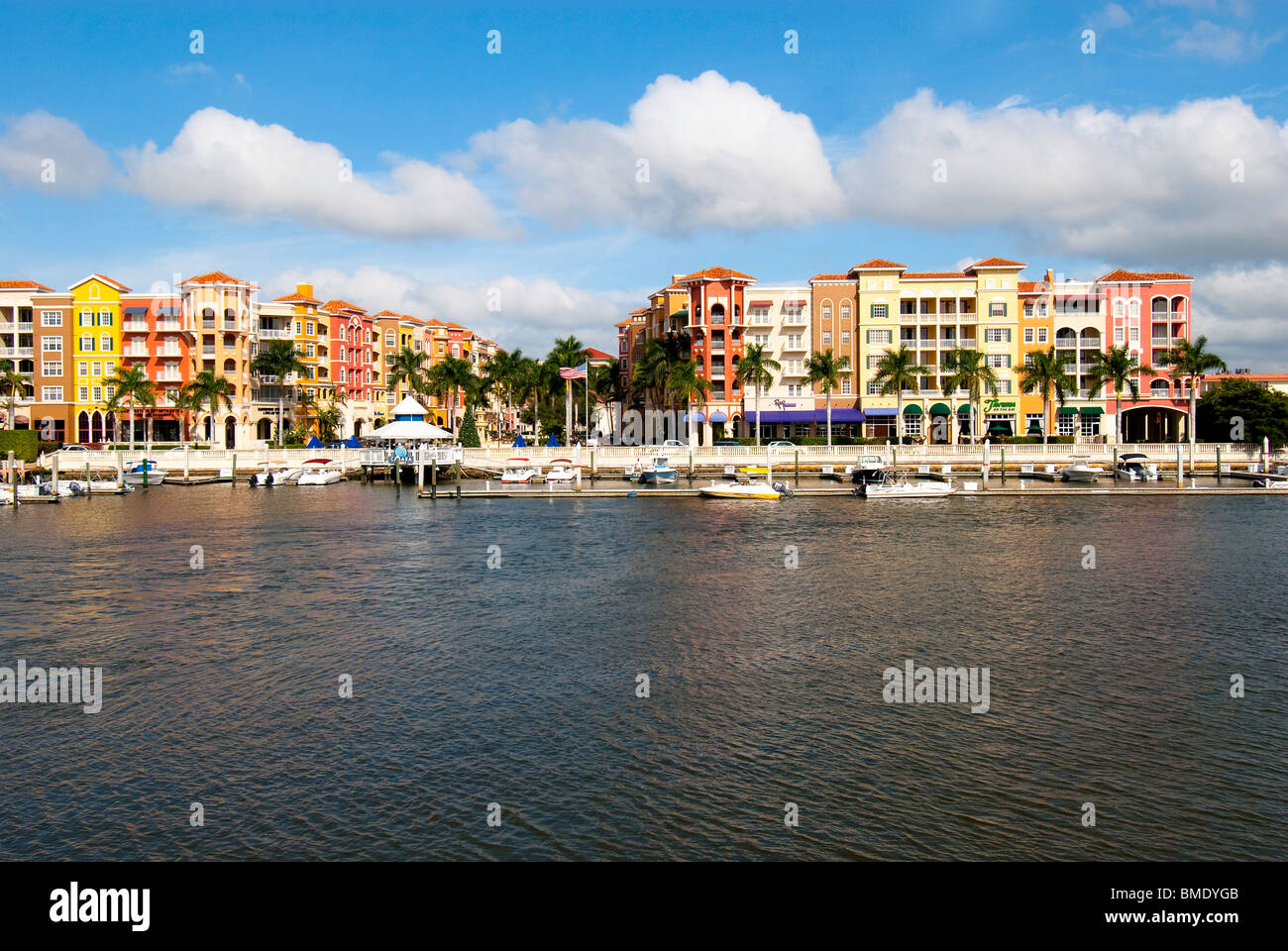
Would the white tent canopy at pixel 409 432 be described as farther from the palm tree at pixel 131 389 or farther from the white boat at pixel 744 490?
the palm tree at pixel 131 389

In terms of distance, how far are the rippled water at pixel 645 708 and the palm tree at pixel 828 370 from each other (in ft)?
193

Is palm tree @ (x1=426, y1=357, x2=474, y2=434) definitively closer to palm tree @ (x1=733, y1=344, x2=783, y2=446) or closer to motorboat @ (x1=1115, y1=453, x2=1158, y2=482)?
palm tree @ (x1=733, y1=344, x2=783, y2=446)

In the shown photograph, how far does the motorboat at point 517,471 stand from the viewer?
288 ft

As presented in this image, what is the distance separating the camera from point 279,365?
116500mm

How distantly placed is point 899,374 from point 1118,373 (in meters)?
22.2

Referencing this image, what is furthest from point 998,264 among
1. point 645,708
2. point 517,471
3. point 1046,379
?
point 645,708

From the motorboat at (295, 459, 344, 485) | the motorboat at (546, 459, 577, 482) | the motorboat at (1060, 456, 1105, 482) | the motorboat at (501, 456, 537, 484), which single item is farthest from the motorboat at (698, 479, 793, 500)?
the motorboat at (295, 459, 344, 485)

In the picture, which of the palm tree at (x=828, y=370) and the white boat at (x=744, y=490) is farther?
the palm tree at (x=828, y=370)

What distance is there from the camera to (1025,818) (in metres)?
16.1

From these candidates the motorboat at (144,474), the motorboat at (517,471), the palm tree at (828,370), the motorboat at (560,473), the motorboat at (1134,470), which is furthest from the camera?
the palm tree at (828,370)

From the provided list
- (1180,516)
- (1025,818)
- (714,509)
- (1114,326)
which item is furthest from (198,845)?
(1114,326)

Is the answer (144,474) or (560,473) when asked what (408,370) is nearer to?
(144,474)

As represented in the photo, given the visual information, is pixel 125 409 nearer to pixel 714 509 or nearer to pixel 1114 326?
pixel 714 509

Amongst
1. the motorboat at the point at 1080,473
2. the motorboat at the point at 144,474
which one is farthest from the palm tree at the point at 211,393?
the motorboat at the point at 1080,473
